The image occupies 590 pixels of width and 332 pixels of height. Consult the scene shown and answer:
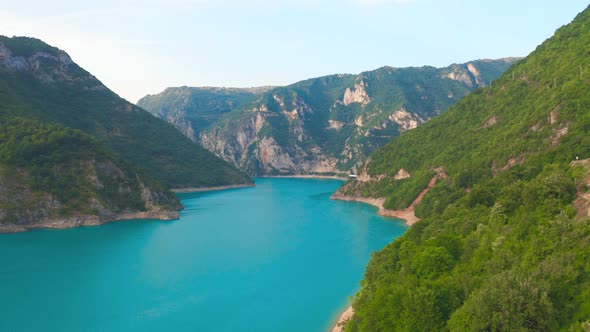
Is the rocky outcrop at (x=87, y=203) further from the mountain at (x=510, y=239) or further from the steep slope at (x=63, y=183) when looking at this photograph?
the mountain at (x=510, y=239)

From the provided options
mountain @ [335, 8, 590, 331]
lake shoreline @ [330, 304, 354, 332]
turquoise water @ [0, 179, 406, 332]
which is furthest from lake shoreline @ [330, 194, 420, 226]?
lake shoreline @ [330, 304, 354, 332]

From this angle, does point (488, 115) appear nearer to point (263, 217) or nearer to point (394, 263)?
point (263, 217)

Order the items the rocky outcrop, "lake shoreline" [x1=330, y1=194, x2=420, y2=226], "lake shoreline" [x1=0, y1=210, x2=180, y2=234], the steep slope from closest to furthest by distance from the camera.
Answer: "lake shoreline" [x1=0, y1=210, x2=180, y2=234] → the rocky outcrop → the steep slope → "lake shoreline" [x1=330, y1=194, x2=420, y2=226]

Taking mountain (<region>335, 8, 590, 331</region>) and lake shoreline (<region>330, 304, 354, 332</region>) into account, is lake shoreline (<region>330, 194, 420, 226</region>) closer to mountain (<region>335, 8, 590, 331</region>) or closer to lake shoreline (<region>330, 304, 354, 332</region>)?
mountain (<region>335, 8, 590, 331</region>)

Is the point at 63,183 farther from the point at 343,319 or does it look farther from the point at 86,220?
the point at 343,319

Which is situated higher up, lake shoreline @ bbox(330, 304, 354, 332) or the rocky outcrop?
the rocky outcrop

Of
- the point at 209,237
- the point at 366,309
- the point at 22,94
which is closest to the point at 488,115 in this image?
the point at 209,237
